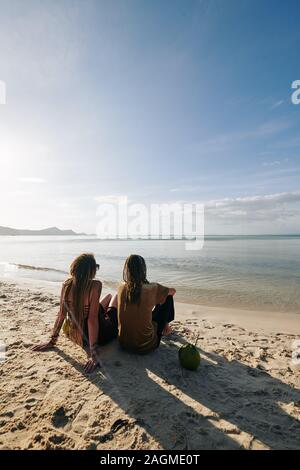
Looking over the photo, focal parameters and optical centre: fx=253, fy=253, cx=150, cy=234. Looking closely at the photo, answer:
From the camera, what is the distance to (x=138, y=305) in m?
3.76

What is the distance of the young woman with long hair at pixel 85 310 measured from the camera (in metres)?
3.81

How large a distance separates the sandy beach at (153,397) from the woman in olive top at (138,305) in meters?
0.28

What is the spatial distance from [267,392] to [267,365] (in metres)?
0.85

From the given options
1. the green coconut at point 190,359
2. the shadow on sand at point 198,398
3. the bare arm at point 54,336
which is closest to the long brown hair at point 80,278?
the bare arm at point 54,336

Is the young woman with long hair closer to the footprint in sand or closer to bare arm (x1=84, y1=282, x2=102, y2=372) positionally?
bare arm (x1=84, y1=282, x2=102, y2=372)

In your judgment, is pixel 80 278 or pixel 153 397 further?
pixel 80 278

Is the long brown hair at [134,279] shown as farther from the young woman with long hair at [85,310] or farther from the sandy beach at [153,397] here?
the sandy beach at [153,397]

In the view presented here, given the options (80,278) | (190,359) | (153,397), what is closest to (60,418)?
(153,397)

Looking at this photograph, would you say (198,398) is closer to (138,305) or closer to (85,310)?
(138,305)

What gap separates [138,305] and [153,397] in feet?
3.84

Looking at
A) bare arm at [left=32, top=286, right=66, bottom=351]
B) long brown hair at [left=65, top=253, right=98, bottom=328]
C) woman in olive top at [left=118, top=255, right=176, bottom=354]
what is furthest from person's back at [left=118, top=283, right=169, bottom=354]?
bare arm at [left=32, top=286, right=66, bottom=351]

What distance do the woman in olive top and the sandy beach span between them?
28 centimetres
